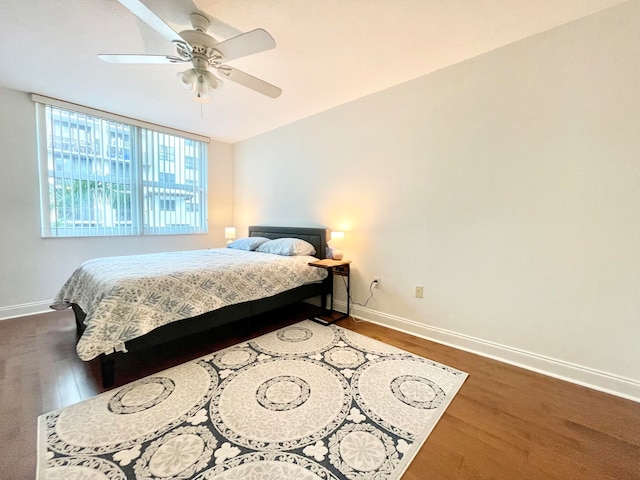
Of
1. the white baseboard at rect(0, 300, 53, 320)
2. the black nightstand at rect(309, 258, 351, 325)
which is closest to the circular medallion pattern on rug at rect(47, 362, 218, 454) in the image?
the black nightstand at rect(309, 258, 351, 325)

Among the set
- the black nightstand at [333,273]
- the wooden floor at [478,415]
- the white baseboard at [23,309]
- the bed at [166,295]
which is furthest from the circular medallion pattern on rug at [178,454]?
the white baseboard at [23,309]

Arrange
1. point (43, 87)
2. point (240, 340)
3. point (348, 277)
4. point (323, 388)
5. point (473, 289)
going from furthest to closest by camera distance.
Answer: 1. point (348, 277)
2. point (43, 87)
3. point (240, 340)
4. point (473, 289)
5. point (323, 388)

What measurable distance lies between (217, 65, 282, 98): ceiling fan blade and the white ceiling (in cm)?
29

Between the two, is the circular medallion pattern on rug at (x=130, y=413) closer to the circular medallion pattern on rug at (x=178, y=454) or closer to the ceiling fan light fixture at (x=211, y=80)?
the circular medallion pattern on rug at (x=178, y=454)

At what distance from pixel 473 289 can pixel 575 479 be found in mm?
1348

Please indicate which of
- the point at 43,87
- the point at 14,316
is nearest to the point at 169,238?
the point at 14,316

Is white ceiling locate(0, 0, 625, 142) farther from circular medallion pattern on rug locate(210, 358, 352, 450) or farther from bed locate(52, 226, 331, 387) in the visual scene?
circular medallion pattern on rug locate(210, 358, 352, 450)

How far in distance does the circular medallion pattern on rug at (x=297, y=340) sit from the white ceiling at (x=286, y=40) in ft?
8.06

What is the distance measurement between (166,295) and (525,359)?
2.85 meters

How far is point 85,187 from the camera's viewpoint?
3.41 m

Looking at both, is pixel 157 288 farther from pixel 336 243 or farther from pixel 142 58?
pixel 336 243

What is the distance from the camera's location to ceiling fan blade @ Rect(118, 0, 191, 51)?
53.5 inches

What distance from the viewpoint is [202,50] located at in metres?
1.79

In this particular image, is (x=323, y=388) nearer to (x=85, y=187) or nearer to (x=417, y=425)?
(x=417, y=425)
